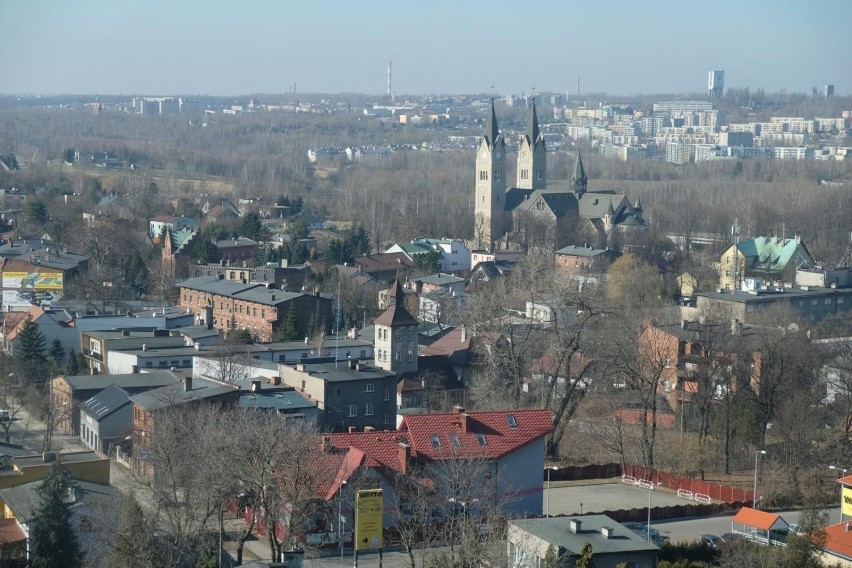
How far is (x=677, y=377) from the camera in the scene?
2383 centimetres

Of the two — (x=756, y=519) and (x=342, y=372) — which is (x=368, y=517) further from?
(x=342, y=372)

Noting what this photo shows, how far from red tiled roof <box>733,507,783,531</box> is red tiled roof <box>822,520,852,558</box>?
1.88ft

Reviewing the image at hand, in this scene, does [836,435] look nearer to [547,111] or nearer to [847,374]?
[847,374]

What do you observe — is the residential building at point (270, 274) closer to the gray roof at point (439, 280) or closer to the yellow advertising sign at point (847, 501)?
the gray roof at point (439, 280)

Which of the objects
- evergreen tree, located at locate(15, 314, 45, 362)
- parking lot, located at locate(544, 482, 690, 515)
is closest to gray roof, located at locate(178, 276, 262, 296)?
evergreen tree, located at locate(15, 314, 45, 362)

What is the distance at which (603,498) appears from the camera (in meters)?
17.6

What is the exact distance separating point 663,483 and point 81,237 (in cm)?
2622

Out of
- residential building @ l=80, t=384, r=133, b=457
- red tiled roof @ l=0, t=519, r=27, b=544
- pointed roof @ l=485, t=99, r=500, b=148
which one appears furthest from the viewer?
pointed roof @ l=485, t=99, r=500, b=148

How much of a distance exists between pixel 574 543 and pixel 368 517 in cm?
213

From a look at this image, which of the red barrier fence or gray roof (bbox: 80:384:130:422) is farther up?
gray roof (bbox: 80:384:130:422)

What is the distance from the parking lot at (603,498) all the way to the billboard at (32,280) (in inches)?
720

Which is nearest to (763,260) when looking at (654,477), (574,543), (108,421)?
(654,477)

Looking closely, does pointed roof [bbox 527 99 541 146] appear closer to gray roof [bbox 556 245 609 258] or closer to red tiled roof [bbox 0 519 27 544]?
gray roof [bbox 556 245 609 258]

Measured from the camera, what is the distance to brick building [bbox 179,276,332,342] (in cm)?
2847
